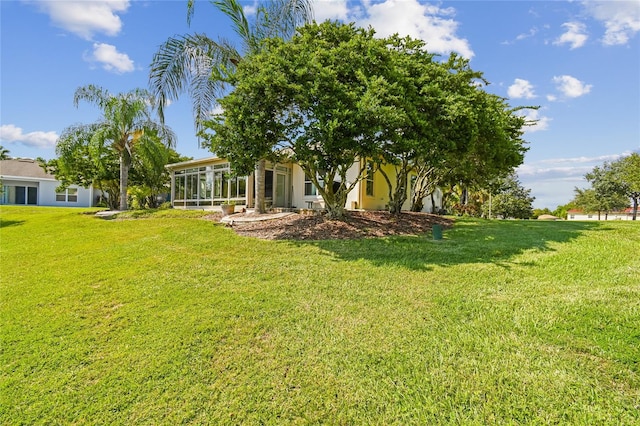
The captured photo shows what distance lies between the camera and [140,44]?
1280 cm

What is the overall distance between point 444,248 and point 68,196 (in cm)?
3464

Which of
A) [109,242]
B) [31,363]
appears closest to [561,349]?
[31,363]

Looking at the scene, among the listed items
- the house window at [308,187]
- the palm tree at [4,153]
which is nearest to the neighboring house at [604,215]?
the house window at [308,187]

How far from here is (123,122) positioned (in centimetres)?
1775

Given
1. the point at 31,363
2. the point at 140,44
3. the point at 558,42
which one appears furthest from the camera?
the point at 140,44

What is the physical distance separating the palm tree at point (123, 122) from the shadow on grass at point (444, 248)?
48.9ft

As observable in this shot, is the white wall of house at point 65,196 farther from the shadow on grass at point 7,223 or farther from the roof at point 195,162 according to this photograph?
the shadow on grass at point 7,223

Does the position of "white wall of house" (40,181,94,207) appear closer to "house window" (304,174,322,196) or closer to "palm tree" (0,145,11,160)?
"palm tree" (0,145,11,160)

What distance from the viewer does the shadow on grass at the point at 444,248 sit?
6.86 meters

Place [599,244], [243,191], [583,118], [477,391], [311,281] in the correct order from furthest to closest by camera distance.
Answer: [243,191] < [583,118] < [599,244] < [311,281] < [477,391]

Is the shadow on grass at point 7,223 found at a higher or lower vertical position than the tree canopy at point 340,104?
lower

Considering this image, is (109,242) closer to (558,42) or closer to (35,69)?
(35,69)

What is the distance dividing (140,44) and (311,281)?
12.9 m

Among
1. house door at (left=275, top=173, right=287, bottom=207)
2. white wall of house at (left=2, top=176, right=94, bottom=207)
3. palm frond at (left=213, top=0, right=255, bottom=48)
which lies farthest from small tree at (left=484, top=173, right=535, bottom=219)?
white wall of house at (left=2, top=176, right=94, bottom=207)
